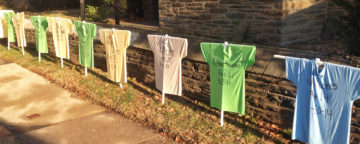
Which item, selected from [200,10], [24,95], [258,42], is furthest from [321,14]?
[24,95]

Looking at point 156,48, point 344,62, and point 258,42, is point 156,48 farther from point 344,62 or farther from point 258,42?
point 258,42

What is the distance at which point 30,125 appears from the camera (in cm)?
595

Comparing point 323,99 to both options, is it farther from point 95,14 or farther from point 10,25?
point 95,14

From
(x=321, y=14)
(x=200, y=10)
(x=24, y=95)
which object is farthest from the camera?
(x=200, y=10)

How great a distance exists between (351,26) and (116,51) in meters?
4.19

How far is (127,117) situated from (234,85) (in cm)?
188

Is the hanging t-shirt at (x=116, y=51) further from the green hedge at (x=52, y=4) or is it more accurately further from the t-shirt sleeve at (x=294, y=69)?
the green hedge at (x=52, y=4)

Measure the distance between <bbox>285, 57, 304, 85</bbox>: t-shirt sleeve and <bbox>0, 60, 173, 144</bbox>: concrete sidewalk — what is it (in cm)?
188

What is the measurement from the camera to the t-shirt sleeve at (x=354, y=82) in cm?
415

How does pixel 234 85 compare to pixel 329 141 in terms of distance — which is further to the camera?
pixel 234 85

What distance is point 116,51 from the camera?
7.37m

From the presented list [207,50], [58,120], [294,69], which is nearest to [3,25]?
[58,120]

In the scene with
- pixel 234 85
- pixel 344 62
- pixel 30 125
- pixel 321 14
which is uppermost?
pixel 321 14

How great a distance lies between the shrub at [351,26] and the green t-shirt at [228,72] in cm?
151
